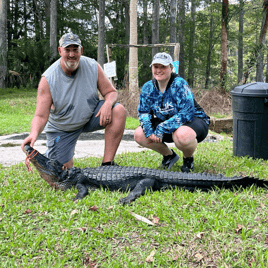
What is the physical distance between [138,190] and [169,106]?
45.9 inches

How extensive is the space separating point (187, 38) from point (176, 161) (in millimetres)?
24189

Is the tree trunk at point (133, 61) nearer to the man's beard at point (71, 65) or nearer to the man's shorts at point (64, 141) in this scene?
the man's shorts at point (64, 141)

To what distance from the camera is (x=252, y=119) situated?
4.39 m

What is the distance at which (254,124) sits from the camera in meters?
4.41

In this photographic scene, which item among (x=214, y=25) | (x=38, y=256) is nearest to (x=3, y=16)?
(x=38, y=256)

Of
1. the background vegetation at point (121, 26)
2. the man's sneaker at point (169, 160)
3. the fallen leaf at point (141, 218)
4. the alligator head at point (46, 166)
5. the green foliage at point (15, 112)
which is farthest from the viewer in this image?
the background vegetation at point (121, 26)

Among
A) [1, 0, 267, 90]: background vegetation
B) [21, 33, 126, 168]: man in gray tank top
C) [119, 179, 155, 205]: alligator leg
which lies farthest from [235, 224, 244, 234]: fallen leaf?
[1, 0, 267, 90]: background vegetation

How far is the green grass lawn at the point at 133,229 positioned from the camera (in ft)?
6.87

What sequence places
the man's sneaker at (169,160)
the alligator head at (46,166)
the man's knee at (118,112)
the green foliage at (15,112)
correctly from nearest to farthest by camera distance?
the alligator head at (46,166) → the man's knee at (118,112) → the man's sneaker at (169,160) → the green foliage at (15,112)

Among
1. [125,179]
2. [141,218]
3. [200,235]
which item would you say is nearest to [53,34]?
[125,179]

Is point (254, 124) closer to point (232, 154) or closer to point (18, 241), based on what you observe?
point (232, 154)

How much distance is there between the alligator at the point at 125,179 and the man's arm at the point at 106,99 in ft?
2.13

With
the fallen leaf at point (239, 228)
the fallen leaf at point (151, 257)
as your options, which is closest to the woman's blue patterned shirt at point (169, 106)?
the fallen leaf at point (239, 228)

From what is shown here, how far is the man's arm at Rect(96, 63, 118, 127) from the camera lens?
3766mm
